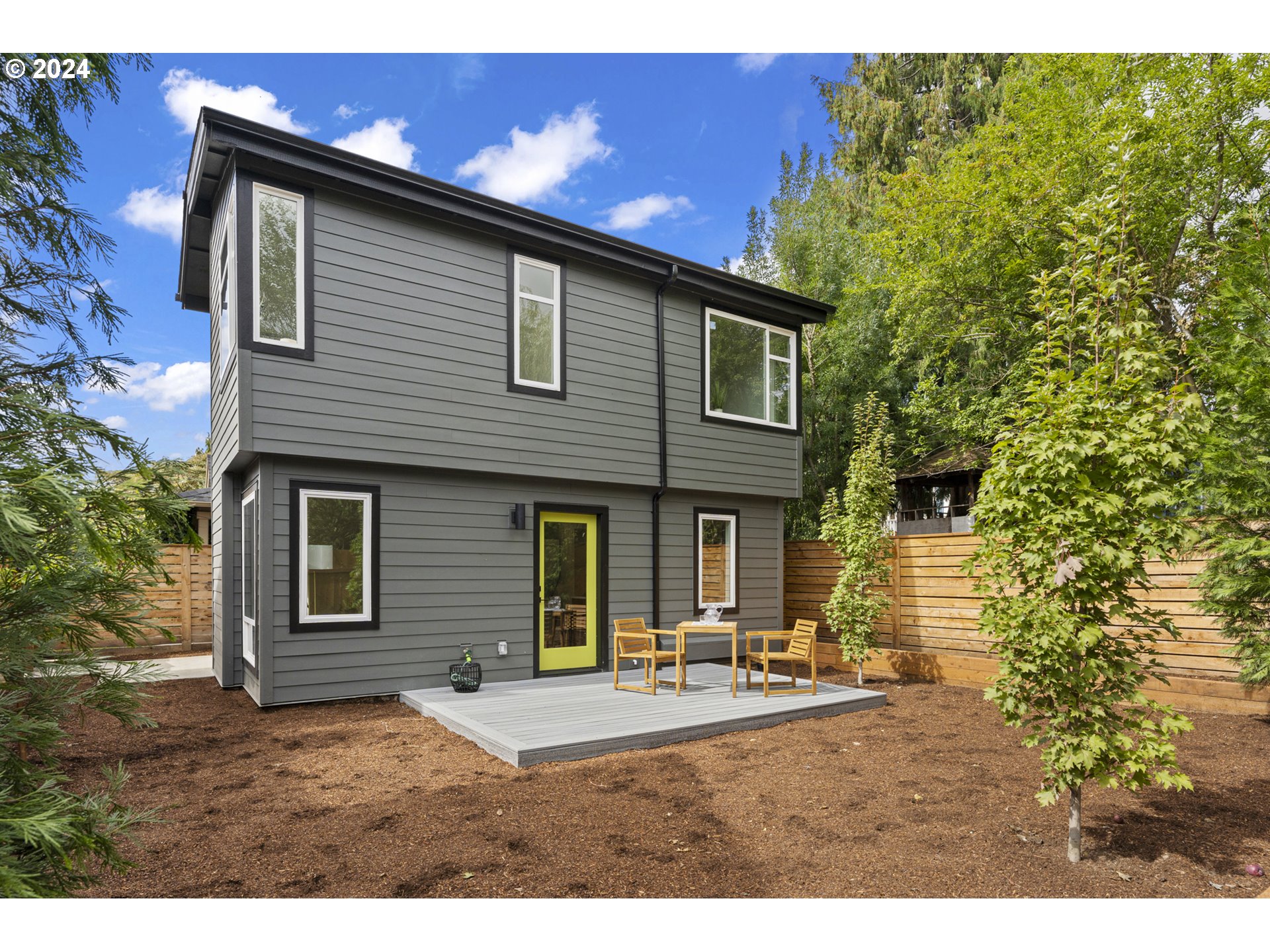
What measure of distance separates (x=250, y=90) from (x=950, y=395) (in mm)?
12123

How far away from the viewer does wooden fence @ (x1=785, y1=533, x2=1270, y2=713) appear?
655 centimetres

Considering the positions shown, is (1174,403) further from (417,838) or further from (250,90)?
(250,90)

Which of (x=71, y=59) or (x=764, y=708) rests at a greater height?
(x=71, y=59)

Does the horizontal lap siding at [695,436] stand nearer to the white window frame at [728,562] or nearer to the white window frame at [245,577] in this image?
the white window frame at [728,562]

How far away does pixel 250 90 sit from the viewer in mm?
5547

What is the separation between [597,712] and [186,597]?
26.9 feet

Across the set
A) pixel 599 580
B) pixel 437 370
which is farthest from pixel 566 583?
pixel 437 370

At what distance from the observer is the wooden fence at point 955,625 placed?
6.55 meters

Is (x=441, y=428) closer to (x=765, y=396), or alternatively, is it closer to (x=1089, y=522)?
(x=765, y=396)

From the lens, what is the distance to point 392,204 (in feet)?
22.9

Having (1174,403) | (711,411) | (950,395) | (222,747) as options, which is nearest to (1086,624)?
(1174,403)

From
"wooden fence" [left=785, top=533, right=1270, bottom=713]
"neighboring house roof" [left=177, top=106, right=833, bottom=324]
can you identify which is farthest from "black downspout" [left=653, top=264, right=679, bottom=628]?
"wooden fence" [left=785, top=533, right=1270, bottom=713]

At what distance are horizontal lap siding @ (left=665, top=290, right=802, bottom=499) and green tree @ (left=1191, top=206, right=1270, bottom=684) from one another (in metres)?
5.12

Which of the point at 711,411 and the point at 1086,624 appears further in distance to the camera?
the point at 711,411
